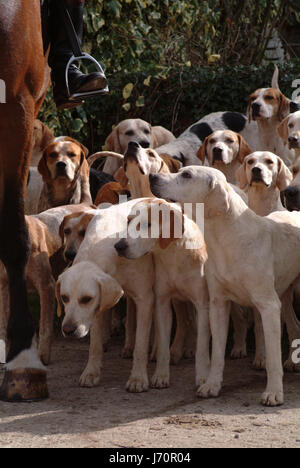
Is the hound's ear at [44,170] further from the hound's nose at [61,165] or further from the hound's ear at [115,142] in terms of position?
the hound's ear at [115,142]

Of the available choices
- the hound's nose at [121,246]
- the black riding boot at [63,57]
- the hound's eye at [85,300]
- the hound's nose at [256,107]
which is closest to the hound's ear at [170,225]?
the hound's nose at [121,246]

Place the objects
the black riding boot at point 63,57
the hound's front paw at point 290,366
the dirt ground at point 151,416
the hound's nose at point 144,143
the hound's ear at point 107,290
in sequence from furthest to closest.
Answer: the hound's nose at point 144,143, the hound's front paw at point 290,366, the black riding boot at point 63,57, the hound's ear at point 107,290, the dirt ground at point 151,416

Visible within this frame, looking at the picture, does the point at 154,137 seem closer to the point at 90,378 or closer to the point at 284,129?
the point at 284,129

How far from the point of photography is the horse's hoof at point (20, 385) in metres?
3.77

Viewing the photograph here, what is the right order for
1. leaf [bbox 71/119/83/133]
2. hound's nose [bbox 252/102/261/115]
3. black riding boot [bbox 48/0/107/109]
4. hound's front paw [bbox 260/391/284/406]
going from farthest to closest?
1. leaf [bbox 71/119/83/133]
2. hound's nose [bbox 252/102/261/115]
3. black riding boot [bbox 48/0/107/109]
4. hound's front paw [bbox 260/391/284/406]

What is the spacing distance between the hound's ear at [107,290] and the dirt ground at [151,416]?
487 millimetres

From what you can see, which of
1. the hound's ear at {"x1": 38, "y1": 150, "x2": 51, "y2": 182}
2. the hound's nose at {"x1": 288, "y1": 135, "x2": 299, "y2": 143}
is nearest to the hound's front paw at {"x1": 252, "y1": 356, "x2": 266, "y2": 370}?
the hound's nose at {"x1": 288, "y1": 135, "x2": 299, "y2": 143}

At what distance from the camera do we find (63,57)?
4395mm

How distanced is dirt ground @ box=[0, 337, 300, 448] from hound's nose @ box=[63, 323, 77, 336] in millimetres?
351

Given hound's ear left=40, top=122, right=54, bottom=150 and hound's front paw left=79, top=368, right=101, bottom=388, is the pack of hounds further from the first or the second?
hound's ear left=40, top=122, right=54, bottom=150

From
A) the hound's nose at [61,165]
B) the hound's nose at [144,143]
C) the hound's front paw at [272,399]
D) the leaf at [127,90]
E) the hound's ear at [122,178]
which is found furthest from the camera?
the leaf at [127,90]

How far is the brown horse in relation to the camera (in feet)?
11.7

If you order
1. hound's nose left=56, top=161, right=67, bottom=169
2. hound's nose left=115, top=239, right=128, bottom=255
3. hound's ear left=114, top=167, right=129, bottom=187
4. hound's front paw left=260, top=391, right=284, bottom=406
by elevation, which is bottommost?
hound's front paw left=260, top=391, right=284, bottom=406

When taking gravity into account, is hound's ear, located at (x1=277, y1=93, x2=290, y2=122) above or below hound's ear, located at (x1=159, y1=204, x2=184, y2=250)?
above
